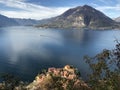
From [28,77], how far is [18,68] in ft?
71.0

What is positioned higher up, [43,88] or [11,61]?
[43,88]

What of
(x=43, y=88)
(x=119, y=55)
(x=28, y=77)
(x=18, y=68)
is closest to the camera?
(x=119, y=55)

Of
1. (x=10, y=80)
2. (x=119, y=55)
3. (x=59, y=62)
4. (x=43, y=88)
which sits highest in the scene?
(x=119, y=55)

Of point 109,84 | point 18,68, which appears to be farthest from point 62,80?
point 18,68

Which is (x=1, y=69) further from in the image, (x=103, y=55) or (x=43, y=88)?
(x=103, y=55)

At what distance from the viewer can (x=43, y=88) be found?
59.3 metres

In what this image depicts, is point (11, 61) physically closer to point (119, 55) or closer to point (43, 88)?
point (43, 88)

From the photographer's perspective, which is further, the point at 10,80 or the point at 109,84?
the point at 10,80

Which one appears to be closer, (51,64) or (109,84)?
(109,84)

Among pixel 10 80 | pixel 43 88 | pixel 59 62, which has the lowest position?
pixel 59 62

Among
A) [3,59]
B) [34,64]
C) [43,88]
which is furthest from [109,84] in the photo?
[3,59]

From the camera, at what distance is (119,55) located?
33.5 metres

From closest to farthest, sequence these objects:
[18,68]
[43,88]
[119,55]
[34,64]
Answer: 1. [119,55]
2. [43,88]
3. [18,68]
4. [34,64]

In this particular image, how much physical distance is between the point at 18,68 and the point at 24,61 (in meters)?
23.0
